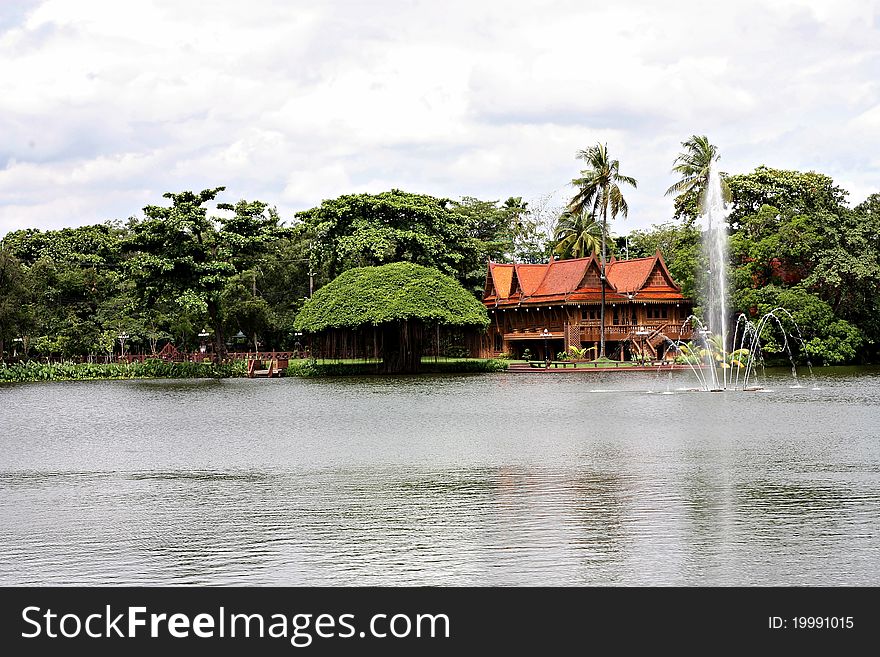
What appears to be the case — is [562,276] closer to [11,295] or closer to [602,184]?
[602,184]

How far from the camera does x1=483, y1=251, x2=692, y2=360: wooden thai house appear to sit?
59.1 meters

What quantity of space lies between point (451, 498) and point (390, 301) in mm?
37816

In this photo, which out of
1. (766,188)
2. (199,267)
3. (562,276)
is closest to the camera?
(199,267)

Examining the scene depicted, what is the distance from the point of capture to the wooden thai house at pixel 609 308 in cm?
5912

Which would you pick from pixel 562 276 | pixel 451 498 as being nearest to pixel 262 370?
pixel 562 276

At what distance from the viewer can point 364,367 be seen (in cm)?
5150

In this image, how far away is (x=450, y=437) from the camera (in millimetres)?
18500

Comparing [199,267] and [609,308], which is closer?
[199,267]

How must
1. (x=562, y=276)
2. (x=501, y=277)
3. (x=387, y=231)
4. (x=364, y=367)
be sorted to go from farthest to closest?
(x=501, y=277), (x=562, y=276), (x=387, y=231), (x=364, y=367)

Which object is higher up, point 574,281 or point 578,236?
point 578,236

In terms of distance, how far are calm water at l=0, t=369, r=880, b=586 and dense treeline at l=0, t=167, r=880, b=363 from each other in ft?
81.3

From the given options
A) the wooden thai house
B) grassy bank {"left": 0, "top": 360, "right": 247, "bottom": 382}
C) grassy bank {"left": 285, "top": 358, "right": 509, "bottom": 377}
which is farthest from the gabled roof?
grassy bank {"left": 0, "top": 360, "right": 247, "bottom": 382}

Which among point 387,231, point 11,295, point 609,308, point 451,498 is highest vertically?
point 387,231

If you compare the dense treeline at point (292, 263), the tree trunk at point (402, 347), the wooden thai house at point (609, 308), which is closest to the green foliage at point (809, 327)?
the dense treeline at point (292, 263)
